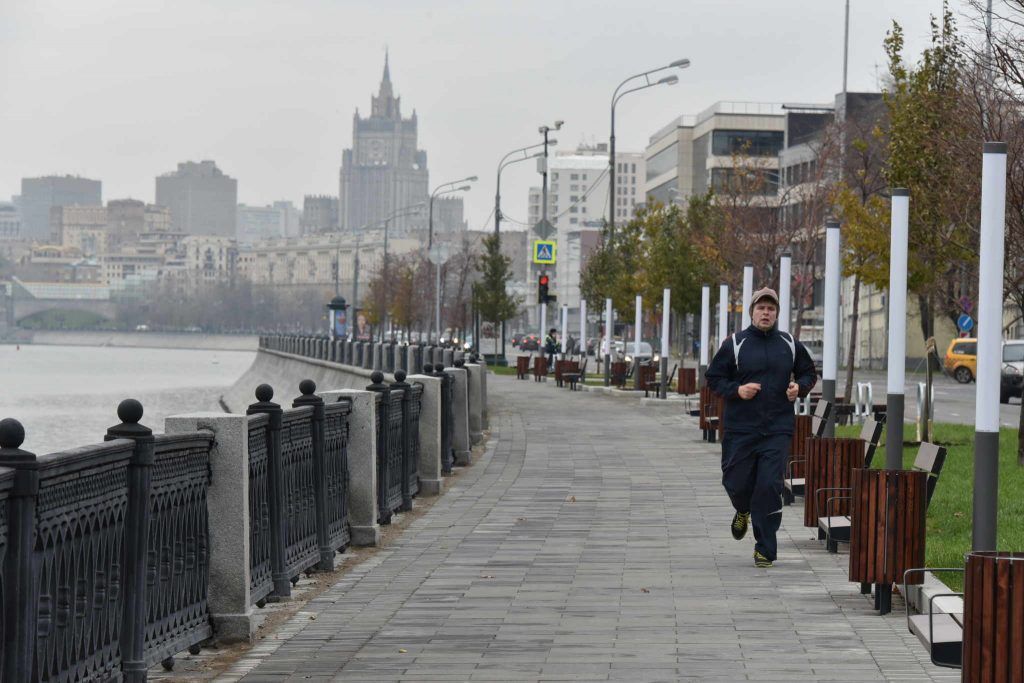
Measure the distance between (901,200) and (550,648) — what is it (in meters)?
5.62

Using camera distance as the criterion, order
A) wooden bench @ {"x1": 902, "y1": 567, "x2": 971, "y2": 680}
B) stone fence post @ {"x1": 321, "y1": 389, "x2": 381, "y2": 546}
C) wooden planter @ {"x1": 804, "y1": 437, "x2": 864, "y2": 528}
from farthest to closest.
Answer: stone fence post @ {"x1": 321, "y1": 389, "x2": 381, "y2": 546} → wooden planter @ {"x1": 804, "y1": 437, "x2": 864, "y2": 528} → wooden bench @ {"x1": 902, "y1": 567, "x2": 971, "y2": 680}

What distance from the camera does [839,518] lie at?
12195mm

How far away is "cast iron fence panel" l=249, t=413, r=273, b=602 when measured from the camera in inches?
383

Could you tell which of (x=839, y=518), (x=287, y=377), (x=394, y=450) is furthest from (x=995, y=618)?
(x=287, y=377)

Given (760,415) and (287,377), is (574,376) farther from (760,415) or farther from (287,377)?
(760,415)

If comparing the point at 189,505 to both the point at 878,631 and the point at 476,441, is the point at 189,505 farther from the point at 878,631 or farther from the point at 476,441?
the point at 476,441

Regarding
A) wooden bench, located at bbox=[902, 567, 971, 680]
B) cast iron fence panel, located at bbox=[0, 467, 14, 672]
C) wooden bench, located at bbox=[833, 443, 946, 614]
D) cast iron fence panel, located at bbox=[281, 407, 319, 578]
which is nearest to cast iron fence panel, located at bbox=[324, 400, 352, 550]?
cast iron fence panel, located at bbox=[281, 407, 319, 578]

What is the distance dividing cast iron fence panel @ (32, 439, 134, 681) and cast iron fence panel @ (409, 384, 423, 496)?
9.70 meters

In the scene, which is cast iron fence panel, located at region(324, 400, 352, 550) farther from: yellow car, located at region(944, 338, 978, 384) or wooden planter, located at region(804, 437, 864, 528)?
yellow car, located at region(944, 338, 978, 384)

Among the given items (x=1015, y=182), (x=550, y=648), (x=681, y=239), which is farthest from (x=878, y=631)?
(x=681, y=239)

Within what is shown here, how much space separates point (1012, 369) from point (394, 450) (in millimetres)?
34357

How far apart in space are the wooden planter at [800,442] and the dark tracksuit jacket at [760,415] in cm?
396

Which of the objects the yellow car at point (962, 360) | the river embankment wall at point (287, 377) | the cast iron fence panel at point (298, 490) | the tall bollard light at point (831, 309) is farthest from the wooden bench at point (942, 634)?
the yellow car at point (962, 360)

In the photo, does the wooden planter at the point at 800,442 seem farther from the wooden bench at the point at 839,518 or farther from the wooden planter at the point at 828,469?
the wooden planter at the point at 828,469
